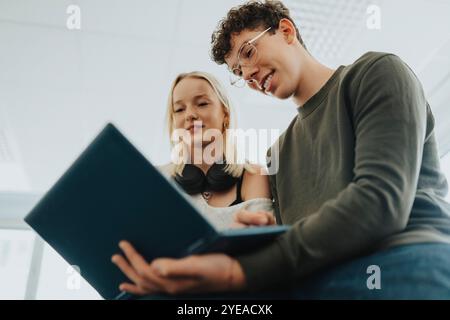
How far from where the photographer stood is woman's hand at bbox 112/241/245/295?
1.90 ft

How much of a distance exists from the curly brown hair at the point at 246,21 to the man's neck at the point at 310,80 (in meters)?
0.19

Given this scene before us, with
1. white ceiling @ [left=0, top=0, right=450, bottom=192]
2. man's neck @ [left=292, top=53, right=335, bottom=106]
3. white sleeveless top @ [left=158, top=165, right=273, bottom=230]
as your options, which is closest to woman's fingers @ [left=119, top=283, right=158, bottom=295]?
white sleeveless top @ [left=158, top=165, right=273, bottom=230]

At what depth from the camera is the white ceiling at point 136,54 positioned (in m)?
2.21

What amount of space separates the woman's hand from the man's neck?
2.08 ft

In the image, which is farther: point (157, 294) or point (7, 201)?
point (7, 201)

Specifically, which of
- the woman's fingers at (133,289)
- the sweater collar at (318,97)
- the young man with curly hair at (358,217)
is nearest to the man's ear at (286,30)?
the sweater collar at (318,97)

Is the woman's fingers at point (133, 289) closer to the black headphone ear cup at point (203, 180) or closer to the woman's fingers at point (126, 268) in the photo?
the woman's fingers at point (126, 268)

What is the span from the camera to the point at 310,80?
45.4 inches

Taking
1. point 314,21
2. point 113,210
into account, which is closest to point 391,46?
point 314,21

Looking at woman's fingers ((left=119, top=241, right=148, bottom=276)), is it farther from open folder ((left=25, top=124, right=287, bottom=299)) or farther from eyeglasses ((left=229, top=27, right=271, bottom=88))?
eyeglasses ((left=229, top=27, right=271, bottom=88))
